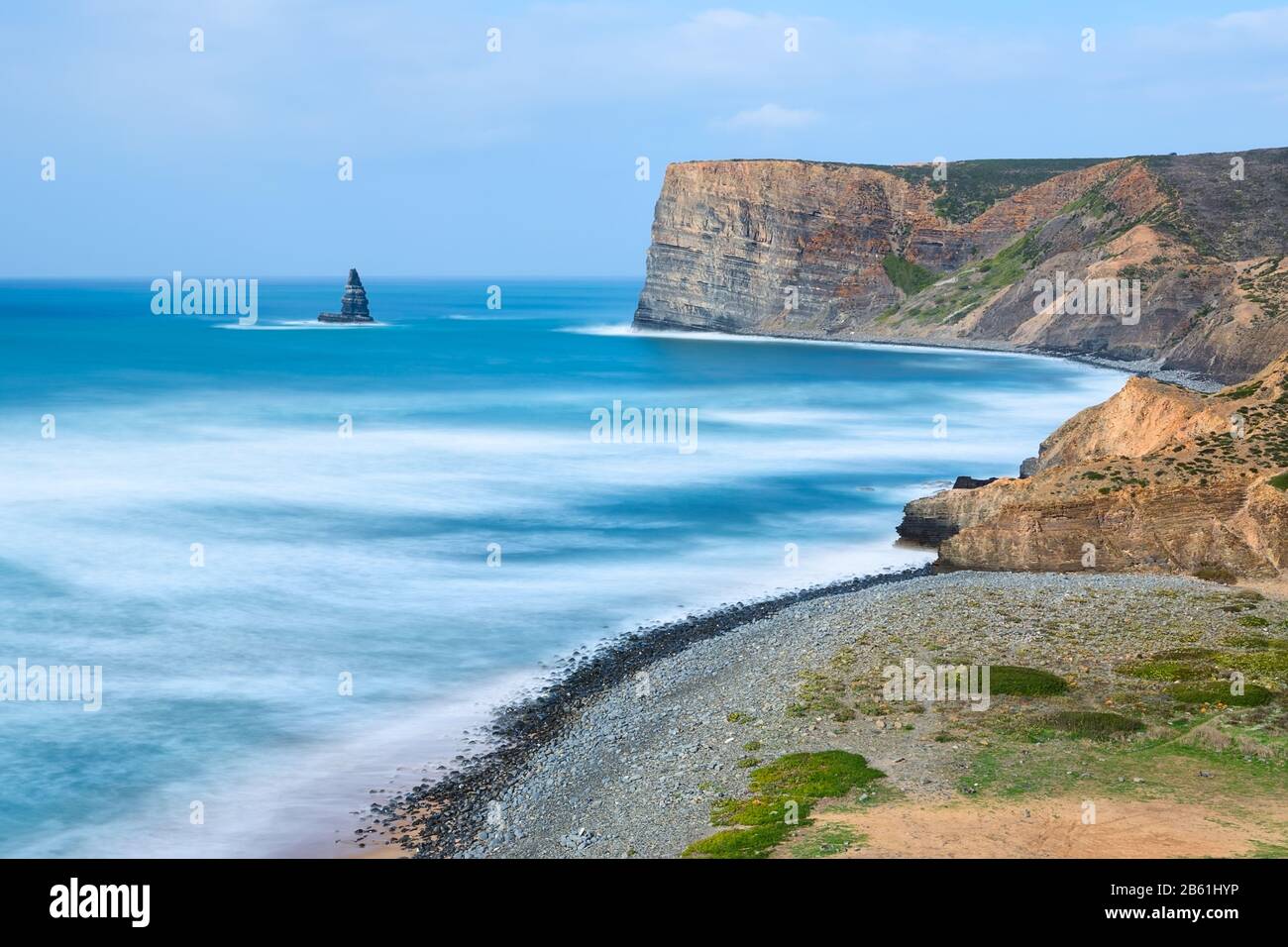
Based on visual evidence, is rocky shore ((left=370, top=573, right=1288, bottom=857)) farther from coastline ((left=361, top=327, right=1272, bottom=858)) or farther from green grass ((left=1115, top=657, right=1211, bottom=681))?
green grass ((left=1115, top=657, right=1211, bottom=681))

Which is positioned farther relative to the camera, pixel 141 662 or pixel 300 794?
pixel 141 662

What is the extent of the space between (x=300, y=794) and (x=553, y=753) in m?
5.24

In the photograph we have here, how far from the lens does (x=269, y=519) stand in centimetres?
5456

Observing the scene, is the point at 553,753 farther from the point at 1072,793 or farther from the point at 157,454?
the point at 157,454

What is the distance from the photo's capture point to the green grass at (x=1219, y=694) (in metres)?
25.6

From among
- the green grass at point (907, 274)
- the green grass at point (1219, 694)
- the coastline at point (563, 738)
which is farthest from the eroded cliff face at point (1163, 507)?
the green grass at point (907, 274)

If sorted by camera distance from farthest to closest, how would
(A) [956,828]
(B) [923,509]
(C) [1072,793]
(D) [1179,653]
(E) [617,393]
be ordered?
(E) [617,393]
(B) [923,509]
(D) [1179,653]
(C) [1072,793]
(A) [956,828]

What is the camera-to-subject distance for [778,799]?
2139cm

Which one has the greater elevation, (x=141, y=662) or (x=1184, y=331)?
(x=1184, y=331)

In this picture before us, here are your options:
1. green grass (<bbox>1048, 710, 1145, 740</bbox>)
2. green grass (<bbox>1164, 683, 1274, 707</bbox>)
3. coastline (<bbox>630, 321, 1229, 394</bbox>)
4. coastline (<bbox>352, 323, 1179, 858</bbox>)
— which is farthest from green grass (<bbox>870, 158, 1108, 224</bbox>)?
green grass (<bbox>1048, 710, 1145, 740</bbox>)

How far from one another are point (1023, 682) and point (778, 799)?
8049 mm

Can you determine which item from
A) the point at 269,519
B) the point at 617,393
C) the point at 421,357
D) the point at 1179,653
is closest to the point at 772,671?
the point at 1179,653

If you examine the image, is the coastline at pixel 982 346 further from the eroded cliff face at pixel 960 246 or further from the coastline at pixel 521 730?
the coastline at pixel 521 730

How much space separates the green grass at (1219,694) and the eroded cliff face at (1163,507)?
37.7 ft
